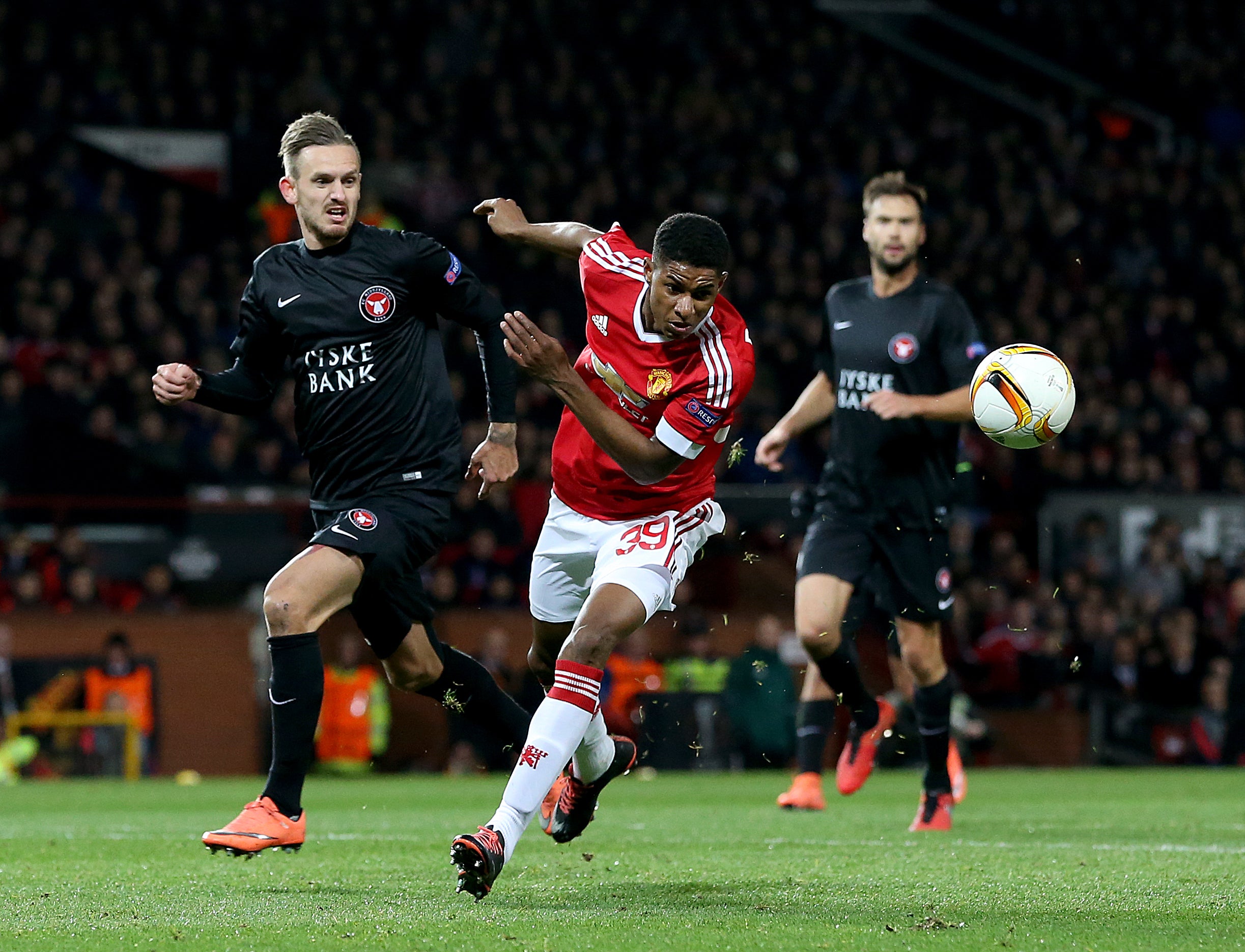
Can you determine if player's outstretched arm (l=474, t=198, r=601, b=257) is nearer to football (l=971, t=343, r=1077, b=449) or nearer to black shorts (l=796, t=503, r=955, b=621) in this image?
football (l=971, t=343, r=1077, b=449)

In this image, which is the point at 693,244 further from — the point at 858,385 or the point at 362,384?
the point at 858,385

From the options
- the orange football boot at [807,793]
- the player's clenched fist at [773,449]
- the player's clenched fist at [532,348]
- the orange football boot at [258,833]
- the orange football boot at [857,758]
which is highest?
the player's clenched fist at [532,348]

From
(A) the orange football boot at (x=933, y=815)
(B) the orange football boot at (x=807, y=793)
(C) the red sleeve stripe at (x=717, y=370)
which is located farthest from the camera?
(B) the orange football boot at (x=807, y=793)

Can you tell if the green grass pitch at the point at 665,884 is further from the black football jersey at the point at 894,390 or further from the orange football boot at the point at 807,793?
the black football jersey at the point at 894,390

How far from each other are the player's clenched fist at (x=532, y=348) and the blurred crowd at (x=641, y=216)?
9.65 meters

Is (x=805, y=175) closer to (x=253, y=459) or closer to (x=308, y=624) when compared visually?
(x=253, y=459)

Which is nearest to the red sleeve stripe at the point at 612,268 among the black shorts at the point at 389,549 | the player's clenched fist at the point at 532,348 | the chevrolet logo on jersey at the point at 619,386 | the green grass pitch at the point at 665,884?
the chevrolet logo on jersey at the point at 619,386

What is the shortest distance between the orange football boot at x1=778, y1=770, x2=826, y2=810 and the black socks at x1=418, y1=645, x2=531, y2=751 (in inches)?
91.4

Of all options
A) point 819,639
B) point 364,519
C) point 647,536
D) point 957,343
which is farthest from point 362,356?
point 957,343

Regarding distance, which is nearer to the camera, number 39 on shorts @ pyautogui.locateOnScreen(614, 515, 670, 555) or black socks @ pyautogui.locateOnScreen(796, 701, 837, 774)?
number 39 on shorts @ pyautogui.locateOnScreen(614, 515, 670, 555)

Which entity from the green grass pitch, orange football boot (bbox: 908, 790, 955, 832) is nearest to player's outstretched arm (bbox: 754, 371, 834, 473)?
orange football boot (bbox: 908, 790, 955, 832)

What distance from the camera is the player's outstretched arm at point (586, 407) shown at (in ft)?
15.7

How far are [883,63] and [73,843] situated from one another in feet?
67.2

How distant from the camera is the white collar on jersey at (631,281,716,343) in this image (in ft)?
17.6
